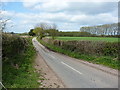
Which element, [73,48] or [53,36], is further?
[53,36]

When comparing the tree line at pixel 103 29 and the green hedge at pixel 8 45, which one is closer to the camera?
the green hedge at pixel 8 45

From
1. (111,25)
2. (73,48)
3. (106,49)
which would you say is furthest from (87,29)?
(106,49)

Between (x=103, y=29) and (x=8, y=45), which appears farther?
(x=103, y=29)

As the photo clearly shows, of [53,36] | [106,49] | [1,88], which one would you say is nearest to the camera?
[1,88]

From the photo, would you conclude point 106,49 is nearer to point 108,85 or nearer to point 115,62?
point 115,62

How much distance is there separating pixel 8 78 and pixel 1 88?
5.27 ft

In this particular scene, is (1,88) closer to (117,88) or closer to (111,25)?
(117,88)

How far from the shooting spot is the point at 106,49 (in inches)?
727

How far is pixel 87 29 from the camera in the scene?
289 ft

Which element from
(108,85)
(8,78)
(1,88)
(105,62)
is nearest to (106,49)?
(105,62)

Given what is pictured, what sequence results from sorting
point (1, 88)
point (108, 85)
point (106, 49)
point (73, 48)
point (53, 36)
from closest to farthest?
point (1, 88), point (108, 85), point (106, 49), point (73, 48), point (53, 36)

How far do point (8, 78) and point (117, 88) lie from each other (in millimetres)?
5251

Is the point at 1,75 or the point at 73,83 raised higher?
the point at 1,75

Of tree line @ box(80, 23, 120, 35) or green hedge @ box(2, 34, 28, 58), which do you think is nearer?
green hedge @ box(2, 34, 28, 58)
